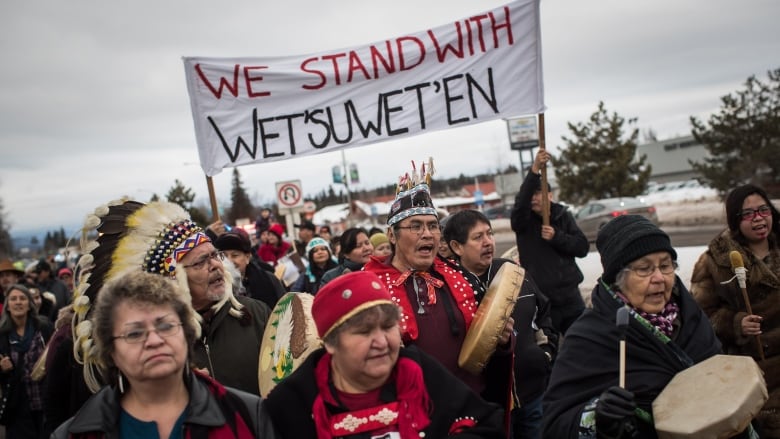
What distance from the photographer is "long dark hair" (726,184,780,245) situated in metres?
4.34

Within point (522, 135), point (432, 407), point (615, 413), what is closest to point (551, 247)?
point (615, 413)

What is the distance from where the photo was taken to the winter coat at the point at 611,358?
9.59 ft

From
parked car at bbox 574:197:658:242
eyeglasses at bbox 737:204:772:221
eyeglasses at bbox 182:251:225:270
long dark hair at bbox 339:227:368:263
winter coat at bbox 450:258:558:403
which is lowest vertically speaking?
parked car at bbox 574:197:658:242

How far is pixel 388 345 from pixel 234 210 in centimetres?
7049

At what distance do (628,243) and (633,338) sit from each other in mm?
461

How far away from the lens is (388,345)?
2.48 metres

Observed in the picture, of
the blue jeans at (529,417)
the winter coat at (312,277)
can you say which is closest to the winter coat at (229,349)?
the blue jeans at (529,417)

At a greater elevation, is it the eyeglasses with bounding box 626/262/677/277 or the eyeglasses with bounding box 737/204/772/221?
the eyeglasses with bounding box 737/204/772/221

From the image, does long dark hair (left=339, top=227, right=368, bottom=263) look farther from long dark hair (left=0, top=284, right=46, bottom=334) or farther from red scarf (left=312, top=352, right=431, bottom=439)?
red scarf (left=312, top=352, right=431, bottom=439)

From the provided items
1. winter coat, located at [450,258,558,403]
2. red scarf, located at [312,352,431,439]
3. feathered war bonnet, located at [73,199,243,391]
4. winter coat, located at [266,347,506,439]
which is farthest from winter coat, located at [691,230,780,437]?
feathered war bonnet, located at [73,199,243,391]

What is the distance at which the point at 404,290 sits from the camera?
11.3ft

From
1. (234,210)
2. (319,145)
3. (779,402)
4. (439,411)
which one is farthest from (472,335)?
(234,210)

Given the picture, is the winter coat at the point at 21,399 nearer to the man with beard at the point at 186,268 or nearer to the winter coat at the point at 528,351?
the man with beard at the point at 186,268

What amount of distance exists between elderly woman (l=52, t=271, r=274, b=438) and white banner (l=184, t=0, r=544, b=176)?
10.5 ft
